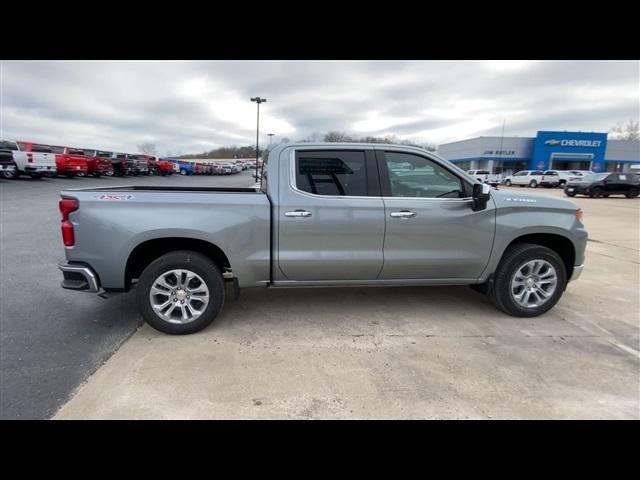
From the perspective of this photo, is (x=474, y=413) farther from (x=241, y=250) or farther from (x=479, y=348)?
(x=241, y=250)

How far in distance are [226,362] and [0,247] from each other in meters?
6.18

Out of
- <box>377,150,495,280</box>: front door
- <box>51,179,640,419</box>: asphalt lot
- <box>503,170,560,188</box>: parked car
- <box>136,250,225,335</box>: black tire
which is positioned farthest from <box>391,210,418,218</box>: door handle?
<box>503,170,560,188</box>: parked car

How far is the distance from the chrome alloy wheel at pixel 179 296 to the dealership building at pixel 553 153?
172ft

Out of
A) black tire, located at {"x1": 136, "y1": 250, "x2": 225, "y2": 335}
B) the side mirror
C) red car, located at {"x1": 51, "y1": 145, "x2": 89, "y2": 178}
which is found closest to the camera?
black tire, located at {"x1": 136, "y1": 250, "x2": 225, "y2": 335}

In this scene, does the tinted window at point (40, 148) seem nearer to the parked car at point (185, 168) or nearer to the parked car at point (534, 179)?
the parked car at point (185, 168)

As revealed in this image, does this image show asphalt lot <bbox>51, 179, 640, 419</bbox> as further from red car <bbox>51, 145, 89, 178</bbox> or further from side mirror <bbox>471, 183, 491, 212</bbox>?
red car <bbox>51, 145, 89, 178</bbox>

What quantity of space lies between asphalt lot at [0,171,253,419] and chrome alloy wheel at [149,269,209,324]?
1.57ft

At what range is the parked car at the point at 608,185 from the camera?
2416 cm

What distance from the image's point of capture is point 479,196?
3688mm

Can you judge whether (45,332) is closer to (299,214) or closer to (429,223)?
(299,214)

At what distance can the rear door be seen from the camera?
11.9ft

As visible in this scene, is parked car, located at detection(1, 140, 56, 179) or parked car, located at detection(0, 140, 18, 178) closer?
parked car, located at detection(0, 140, 18, 178)

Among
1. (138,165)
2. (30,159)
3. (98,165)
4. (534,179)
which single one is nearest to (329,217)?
(30,159)

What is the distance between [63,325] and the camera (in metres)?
3.76
